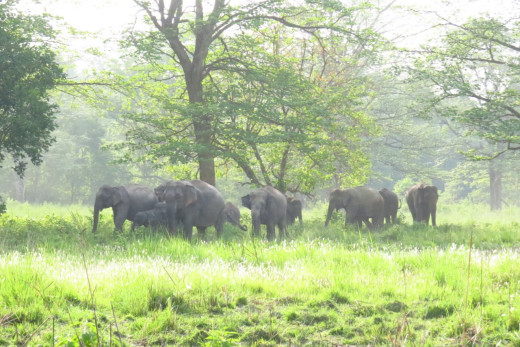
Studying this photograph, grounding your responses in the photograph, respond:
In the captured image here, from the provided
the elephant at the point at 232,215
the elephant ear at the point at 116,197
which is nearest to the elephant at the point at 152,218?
the elephant ear at the point at 116,197

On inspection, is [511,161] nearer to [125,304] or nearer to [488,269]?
[488,269]

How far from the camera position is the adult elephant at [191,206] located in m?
14.7

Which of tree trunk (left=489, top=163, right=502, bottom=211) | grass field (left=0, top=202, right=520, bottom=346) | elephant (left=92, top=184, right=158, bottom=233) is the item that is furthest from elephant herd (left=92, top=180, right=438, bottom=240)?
tree trunk (left=489, top=163, right=502, bottom=211)

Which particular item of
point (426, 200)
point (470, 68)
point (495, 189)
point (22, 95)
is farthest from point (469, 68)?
point (495, 189)

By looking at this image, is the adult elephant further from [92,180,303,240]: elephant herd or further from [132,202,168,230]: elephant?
[132,202,168,230]: elephant

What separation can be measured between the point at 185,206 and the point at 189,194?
367 millimetres

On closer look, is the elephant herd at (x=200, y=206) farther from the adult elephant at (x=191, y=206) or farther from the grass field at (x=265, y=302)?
the grass field at (x=265, y=302)

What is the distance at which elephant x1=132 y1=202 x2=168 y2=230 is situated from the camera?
16.0m

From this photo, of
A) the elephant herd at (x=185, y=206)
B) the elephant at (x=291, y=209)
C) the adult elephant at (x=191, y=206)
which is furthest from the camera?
the elephant at (x=291, y=209)

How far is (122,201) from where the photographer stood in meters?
16.9

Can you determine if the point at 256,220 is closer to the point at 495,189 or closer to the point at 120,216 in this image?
the point at 120,216

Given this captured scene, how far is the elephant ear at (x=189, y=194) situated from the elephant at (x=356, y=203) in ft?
21.8

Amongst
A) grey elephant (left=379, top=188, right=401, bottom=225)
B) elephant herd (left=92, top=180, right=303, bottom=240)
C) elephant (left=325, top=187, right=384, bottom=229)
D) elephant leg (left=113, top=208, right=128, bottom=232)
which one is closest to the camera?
elephant herd (left=92, top=180, right=303, bottom=240)

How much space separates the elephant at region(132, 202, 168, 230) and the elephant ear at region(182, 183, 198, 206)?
1.42 metres
